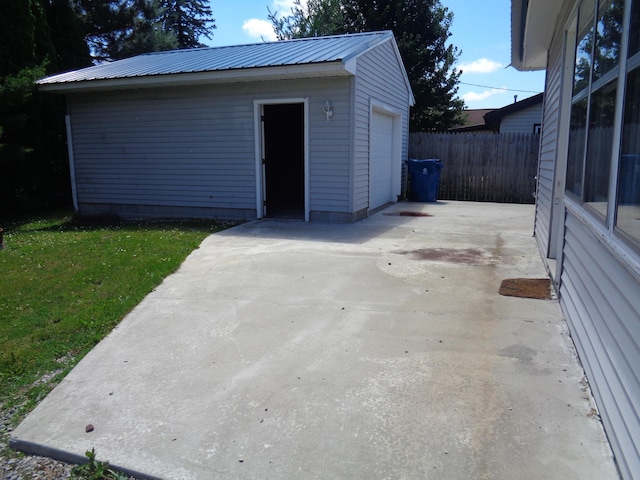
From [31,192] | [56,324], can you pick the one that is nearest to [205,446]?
[56,324]

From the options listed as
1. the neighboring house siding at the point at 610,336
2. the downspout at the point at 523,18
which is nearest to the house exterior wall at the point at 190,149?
the downspout at the point at 523,18

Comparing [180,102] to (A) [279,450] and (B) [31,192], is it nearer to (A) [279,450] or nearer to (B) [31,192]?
(B) [31,192]

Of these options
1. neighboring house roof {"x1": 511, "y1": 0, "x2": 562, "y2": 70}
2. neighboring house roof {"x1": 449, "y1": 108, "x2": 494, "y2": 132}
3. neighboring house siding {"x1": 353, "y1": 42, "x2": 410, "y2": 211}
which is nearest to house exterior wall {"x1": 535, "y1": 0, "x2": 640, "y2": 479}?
neighboring house roof {"x1": 511, "y1": 0, "x2": 562, "y2": 70}

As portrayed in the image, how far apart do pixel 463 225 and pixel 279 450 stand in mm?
6988

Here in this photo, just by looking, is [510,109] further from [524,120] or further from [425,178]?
[425,178]

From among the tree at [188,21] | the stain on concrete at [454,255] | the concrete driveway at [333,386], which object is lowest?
the concrete driveway at [333,386]

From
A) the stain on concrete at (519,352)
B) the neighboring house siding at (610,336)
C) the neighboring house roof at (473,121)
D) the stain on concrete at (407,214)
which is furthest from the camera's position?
the neighboring house roof at (473,121)

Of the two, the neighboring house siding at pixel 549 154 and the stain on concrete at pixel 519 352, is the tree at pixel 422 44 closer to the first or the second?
the neighboring house siding at pixel 549 154

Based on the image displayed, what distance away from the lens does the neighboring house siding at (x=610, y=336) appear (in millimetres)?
2025

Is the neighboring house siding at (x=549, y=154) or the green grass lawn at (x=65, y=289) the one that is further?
the neighboring house siding at (x=549, y=154)

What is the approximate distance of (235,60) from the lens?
31.7 ft

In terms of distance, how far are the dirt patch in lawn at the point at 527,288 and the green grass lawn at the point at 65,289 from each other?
3.59 meters

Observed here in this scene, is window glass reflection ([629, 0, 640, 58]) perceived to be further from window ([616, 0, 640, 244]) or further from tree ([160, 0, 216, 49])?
tree ([160, 0, 216, 49])

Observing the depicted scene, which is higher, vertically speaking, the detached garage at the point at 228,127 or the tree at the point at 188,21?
the tree at the point at 188,21
